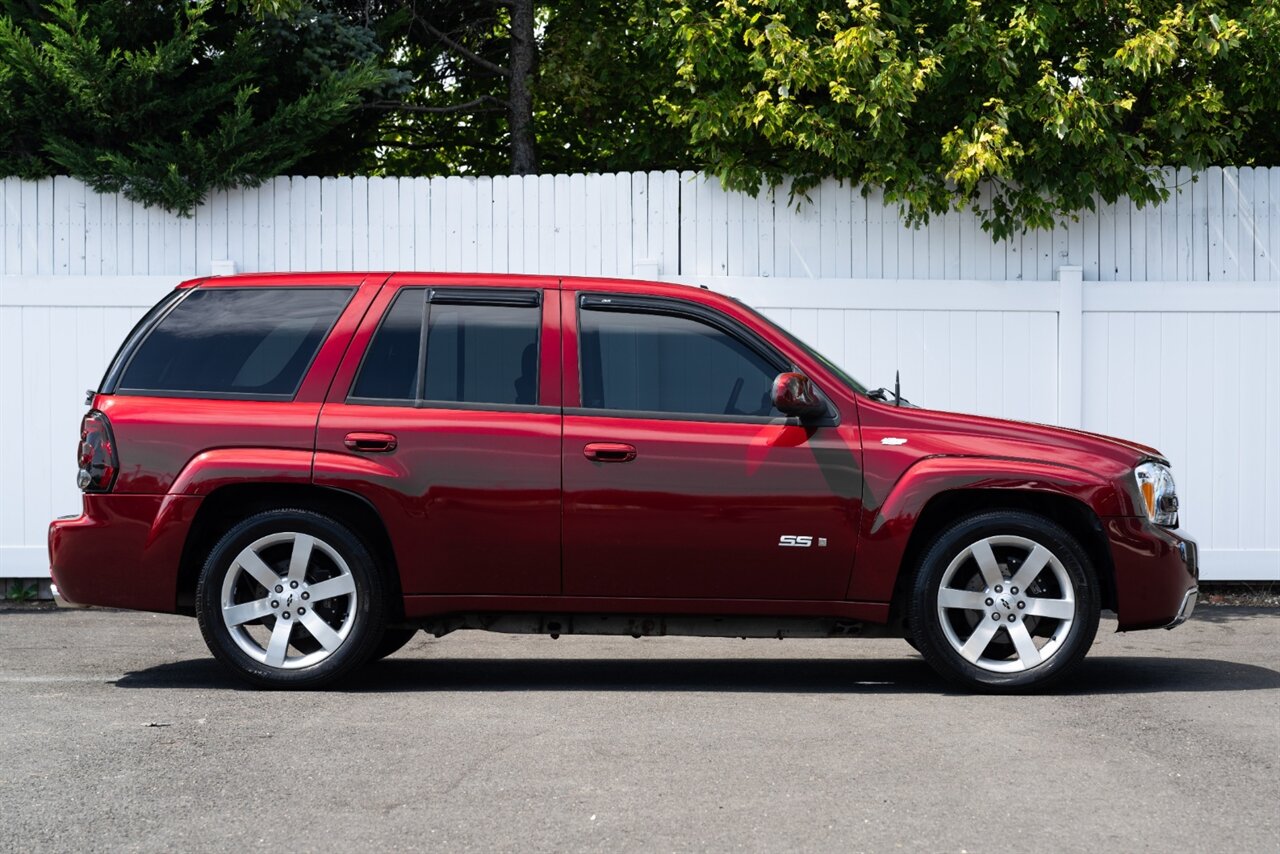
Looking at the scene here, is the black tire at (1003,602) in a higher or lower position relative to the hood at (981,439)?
lower

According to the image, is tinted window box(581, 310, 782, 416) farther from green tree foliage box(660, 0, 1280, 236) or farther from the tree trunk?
the tree trunk

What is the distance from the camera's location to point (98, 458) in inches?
295

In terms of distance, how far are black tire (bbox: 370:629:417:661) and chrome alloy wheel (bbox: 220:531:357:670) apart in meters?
0.83

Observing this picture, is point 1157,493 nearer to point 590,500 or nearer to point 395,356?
point 590,500

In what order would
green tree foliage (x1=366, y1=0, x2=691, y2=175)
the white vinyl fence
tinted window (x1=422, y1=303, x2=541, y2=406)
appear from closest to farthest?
tinted window (x1=422, y1=303, x2=541, y2=406) < the white vinyl fence < green tree foliage (x1=366, y1=0, x2=691, y2=175)

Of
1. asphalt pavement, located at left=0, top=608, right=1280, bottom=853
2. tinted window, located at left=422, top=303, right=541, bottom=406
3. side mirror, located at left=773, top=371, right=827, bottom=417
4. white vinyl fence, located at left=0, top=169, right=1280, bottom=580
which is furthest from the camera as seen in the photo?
white vinyl fence, located at left=0, top=169, right=1280, bottom=580

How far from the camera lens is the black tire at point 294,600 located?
24.2 ft

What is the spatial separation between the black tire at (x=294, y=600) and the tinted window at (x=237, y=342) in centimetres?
62

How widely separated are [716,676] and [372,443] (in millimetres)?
2003

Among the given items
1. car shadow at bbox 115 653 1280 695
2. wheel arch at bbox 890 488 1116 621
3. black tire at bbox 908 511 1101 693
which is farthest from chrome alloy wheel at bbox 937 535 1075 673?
car shadow at bbox 115 653 1280 695

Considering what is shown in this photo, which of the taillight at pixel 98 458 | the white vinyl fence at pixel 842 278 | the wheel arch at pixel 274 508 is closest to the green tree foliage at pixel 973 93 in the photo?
the white vinyl fence at pixel 842 278

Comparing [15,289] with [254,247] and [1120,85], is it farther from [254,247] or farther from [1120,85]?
[1120,85]

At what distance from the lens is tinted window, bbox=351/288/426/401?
7551mm

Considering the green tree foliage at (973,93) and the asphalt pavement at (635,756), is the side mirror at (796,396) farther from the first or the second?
the green tree foliage at (973,93)
